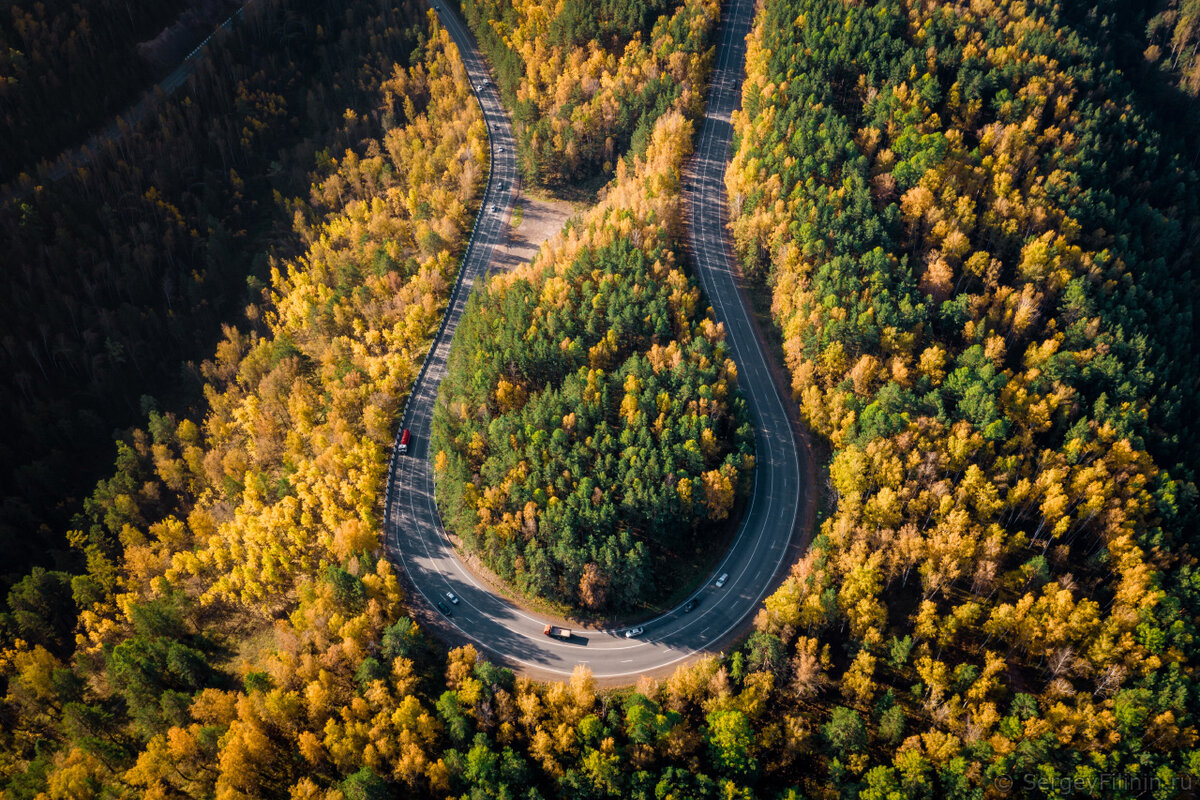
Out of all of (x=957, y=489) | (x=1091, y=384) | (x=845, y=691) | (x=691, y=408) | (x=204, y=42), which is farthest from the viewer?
(x=204, y=42)

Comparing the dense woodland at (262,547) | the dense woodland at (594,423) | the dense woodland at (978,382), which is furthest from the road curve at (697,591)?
the dense woodland at (978,382)

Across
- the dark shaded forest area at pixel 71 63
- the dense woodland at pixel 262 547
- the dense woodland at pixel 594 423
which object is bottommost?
the dense woodland at pixel 262 547

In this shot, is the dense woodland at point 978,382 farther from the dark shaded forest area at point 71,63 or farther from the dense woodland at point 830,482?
the dark shaded forest area at point 71,63

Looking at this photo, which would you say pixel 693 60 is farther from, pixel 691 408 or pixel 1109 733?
pixel 1109 733

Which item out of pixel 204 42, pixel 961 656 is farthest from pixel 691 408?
pixel 204 42

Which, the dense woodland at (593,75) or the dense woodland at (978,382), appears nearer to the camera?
the dense woodland at (978,382)

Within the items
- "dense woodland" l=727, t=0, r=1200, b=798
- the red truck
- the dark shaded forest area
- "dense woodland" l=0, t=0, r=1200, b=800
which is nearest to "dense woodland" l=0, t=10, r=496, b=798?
"dense woodland" l=0, t=0, r=1200, b=800
